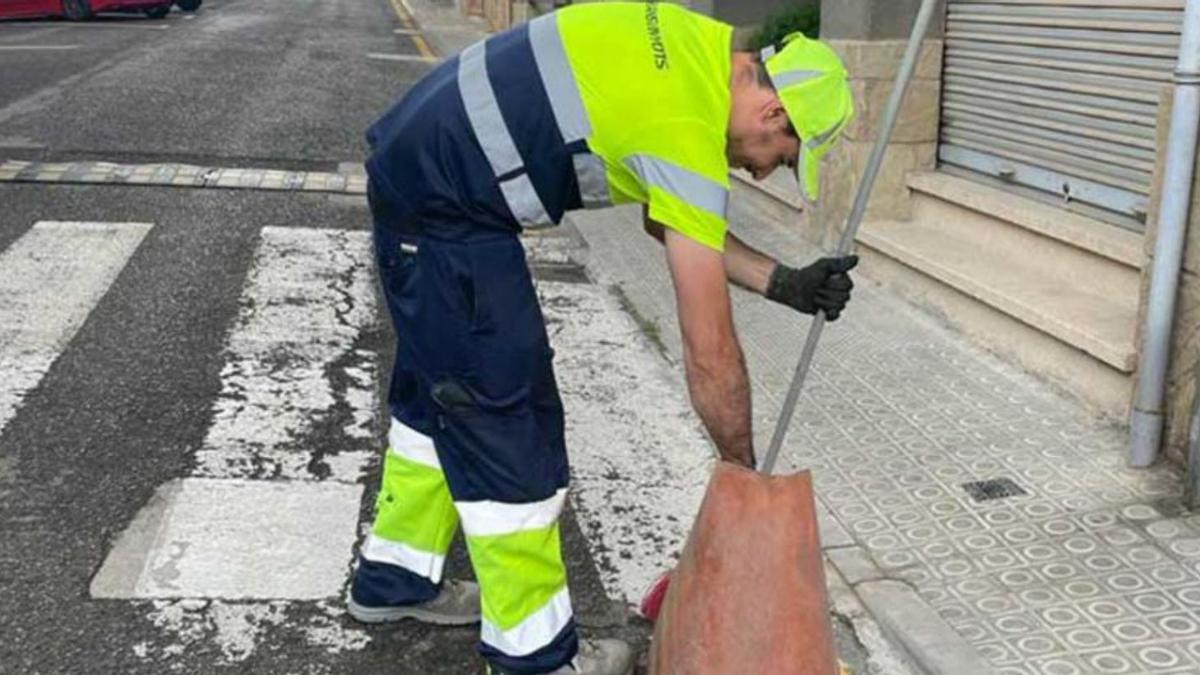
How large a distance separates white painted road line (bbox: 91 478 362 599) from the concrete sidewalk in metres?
1.50

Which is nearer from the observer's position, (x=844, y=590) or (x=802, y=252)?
(x=844, y=590)

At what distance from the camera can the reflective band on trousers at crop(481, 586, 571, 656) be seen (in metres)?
3.02

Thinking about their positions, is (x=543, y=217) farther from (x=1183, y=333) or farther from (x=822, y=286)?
(x=1183, y=333)

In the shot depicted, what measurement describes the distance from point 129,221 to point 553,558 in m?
5.22

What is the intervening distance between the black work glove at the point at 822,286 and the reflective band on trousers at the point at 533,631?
2.89 feet

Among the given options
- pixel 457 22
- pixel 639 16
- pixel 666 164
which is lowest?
pixel 457 22

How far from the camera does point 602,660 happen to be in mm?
3150

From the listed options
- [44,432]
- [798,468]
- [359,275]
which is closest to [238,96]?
[359,275]

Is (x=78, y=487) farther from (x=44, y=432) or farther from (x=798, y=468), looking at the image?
(x=798, y=468)

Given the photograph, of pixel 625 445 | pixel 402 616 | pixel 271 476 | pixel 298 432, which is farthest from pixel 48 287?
pixel 402 616

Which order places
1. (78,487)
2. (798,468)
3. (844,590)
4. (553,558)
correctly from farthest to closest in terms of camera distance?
(798,468), (78,487), (844,590), (553,558)

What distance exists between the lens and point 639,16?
279cm

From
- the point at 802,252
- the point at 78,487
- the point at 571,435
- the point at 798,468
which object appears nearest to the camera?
the point at 78,487

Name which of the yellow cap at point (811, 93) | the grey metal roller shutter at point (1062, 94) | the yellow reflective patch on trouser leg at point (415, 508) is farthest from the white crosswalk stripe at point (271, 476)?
the grey metal roller shutter at point (1062, 94)
